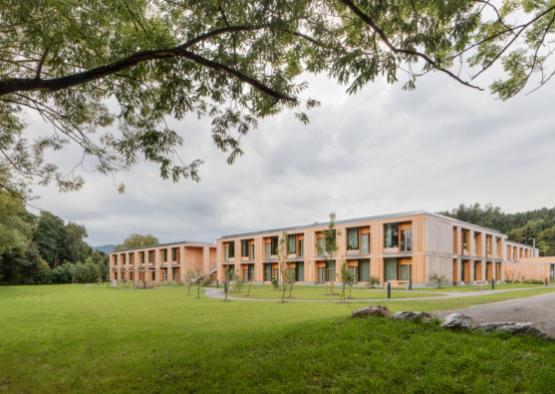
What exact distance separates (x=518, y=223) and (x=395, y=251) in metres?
65.9

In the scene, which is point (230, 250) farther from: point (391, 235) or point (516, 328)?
point (516, 328)

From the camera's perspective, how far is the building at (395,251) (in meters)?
36.9

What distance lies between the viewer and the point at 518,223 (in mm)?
88875

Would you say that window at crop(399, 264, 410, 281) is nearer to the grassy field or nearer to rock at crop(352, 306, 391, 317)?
rock at crop(352, 306, 391, 317)

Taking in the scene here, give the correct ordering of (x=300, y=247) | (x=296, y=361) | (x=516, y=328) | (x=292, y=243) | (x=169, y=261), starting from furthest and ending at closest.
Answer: (x=169, y=261) → (x=292, y=243) → (x=300, y=247) → (x=516, y=328) → (x=296, y=361)

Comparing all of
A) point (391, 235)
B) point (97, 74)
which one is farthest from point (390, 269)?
point (97, 74)

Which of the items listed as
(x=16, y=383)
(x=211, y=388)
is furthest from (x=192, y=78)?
(x=16, y=383)

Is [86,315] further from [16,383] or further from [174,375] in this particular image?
[174,375]

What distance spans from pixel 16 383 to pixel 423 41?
362 inches

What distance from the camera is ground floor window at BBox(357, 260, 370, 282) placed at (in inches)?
1646

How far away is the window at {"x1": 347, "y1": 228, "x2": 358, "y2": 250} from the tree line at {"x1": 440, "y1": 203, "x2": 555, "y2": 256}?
4652 cm

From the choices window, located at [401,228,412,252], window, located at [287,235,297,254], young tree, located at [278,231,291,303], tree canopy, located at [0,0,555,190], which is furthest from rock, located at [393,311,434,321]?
window, located at [287,235,297,254]

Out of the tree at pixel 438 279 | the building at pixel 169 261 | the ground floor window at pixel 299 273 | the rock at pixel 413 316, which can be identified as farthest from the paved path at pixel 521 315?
the building at pixel 169 261

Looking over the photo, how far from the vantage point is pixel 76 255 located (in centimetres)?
8288
